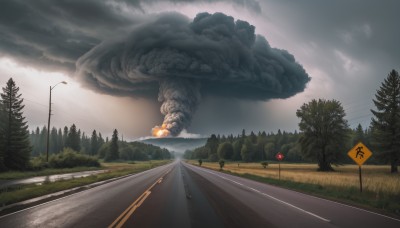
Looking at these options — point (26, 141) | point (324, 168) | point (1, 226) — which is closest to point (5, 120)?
point (26, 141)

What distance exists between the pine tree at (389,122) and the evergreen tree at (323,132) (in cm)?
645

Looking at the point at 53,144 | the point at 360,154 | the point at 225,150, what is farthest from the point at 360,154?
the point at 53,144

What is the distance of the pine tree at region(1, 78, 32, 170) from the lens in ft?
143

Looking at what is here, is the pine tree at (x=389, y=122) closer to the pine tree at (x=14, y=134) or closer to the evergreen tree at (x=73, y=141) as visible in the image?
the pine tree at (x=14, y=134)

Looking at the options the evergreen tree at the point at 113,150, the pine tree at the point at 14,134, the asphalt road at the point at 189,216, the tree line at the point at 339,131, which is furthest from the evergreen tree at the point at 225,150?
the asphalt road at the point at 189,216

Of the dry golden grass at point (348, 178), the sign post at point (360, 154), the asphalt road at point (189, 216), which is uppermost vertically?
the sign post at point (360, 154)

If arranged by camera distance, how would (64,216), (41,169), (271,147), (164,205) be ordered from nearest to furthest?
Answer: (64,216), (164,205), (41,169), (271,147)

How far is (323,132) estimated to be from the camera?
62.5 meters

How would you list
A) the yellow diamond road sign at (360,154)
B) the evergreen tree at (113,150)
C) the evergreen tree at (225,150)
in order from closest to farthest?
the yellow diamond road sign at (360,154) < the evergreen tree at (113,150) < the evergreen tree at (225,150)

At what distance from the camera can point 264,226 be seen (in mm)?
8953

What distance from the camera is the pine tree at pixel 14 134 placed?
1718 inches

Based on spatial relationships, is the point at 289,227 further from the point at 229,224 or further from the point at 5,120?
the point at 5,120

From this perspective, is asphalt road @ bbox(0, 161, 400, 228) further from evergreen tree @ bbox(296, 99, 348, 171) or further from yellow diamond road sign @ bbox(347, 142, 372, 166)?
evergreen tree @ bbox(296, 99, 348, 171)

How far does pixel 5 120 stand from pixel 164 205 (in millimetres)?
41891
